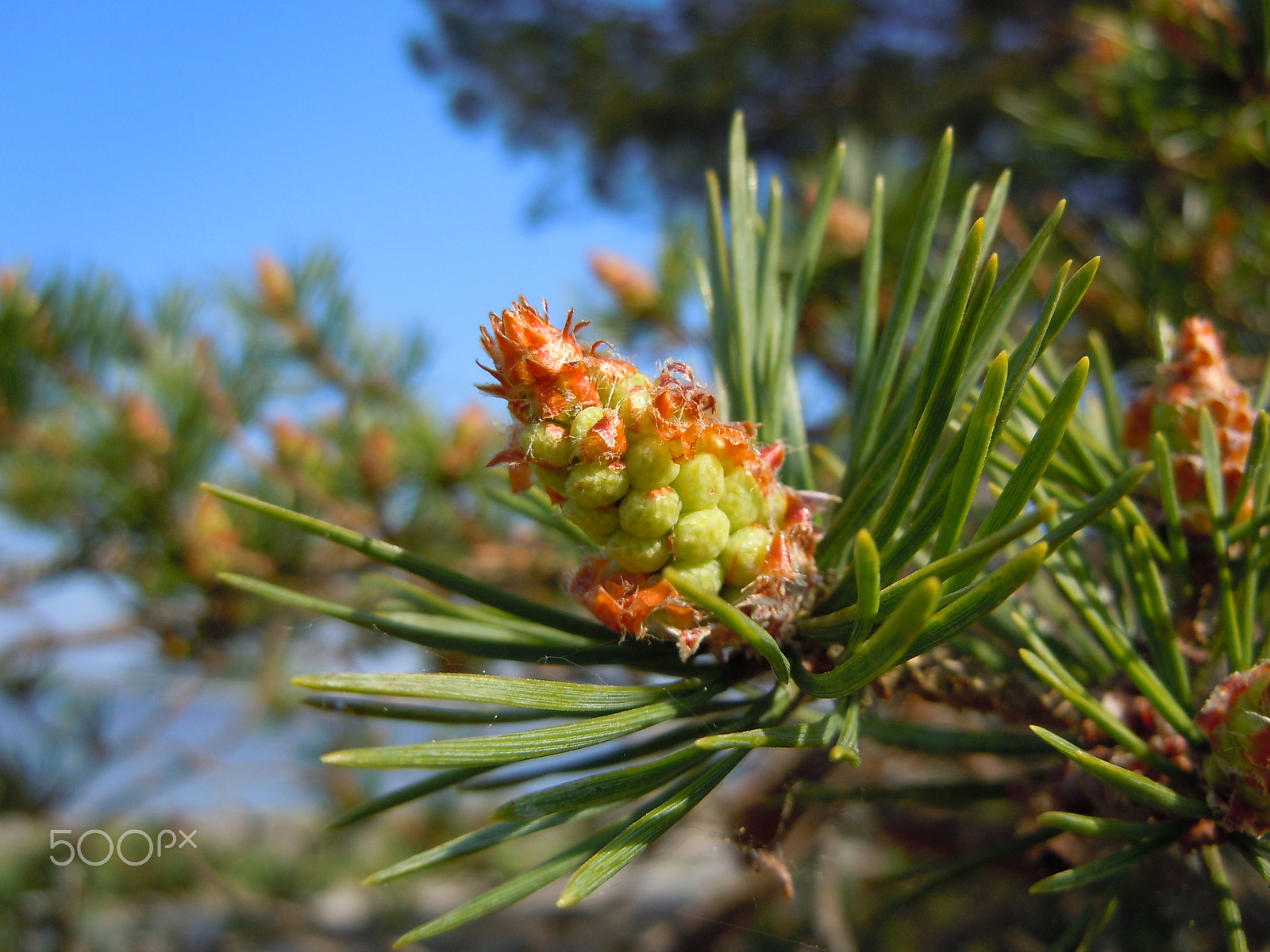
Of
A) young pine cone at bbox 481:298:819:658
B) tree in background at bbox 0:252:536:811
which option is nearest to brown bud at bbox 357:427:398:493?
tree in background at bbox 0:252:536:811

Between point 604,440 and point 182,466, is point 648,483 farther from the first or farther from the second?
point 182,466

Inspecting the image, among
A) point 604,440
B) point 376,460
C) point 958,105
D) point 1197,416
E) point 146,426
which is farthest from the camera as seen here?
point 958,105

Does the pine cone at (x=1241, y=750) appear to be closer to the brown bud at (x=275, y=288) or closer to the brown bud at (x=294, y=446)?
the brown bud at (x=294, y=446)

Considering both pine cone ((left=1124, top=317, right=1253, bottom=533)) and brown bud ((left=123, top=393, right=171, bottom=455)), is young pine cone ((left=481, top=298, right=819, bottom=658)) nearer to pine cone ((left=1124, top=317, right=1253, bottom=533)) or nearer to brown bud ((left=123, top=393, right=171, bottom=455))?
pine cone ((left=1124, top=317, right=1253, bottom=533))

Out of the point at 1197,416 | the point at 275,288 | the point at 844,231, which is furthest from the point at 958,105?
the point at 1197,416

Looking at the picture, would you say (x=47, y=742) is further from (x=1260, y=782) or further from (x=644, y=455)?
(x=1260, y=782)

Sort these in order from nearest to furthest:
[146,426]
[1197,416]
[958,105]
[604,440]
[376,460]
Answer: [604,440] < [1197,416] < [146,426] < [376,460] < [958,105]
